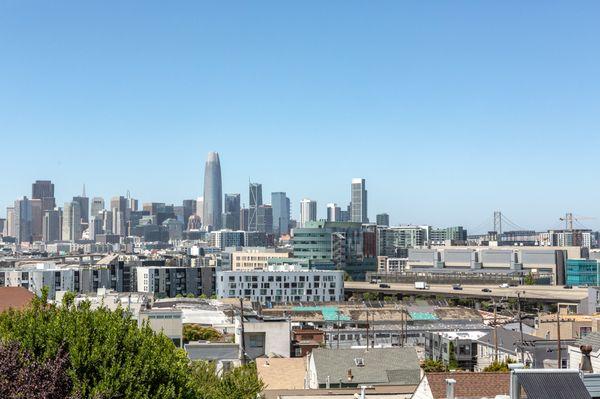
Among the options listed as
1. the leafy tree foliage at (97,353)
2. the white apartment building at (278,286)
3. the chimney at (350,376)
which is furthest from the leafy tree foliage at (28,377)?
the white apartment building at (278,286)

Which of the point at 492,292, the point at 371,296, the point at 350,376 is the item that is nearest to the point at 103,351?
the point at 350,376

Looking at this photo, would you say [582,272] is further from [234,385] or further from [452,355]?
[234,385]

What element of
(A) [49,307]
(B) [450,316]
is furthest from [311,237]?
(A) [49,307]

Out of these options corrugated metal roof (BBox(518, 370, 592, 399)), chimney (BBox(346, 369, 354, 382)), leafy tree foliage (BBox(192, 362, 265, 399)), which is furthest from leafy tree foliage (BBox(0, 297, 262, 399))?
chimney (BBox(346, 369, 354, 382))

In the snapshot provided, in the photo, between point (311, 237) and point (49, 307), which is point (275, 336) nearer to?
point (49, 307)

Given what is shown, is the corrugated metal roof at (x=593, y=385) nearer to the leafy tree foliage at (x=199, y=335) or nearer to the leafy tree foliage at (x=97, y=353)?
the leafy tree foliage at (x=97, y=353)

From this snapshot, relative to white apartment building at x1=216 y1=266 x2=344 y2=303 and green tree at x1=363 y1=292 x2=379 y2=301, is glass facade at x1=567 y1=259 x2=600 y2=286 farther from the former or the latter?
white apartment building at x1=216 y1=266 x2=344 y2=303
